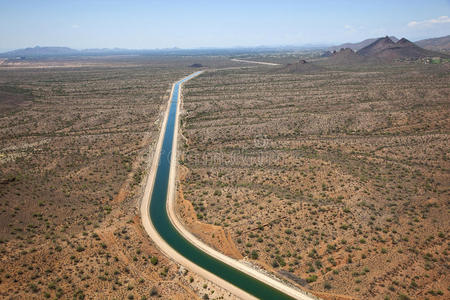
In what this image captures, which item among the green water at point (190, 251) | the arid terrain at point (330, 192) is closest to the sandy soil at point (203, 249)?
the green water at point (190, 251)

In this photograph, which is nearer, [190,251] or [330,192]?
[190,251]

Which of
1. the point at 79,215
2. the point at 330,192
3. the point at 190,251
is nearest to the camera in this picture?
the point at 190,251

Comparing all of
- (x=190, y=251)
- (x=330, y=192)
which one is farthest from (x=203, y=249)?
(x=330, y=192)

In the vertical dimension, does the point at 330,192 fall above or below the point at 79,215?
above

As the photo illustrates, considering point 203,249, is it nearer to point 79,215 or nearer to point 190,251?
point 190,251

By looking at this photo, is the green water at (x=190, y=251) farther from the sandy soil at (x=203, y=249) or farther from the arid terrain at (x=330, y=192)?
the arid terrain at (x=330, y=192)

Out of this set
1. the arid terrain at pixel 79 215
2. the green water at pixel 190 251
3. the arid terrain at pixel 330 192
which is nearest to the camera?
the arid terrain at pixel 79 215

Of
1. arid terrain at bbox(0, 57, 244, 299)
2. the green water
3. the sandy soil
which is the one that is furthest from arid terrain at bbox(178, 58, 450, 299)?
arid terrain at bbox(0, 57, 244, 299)
